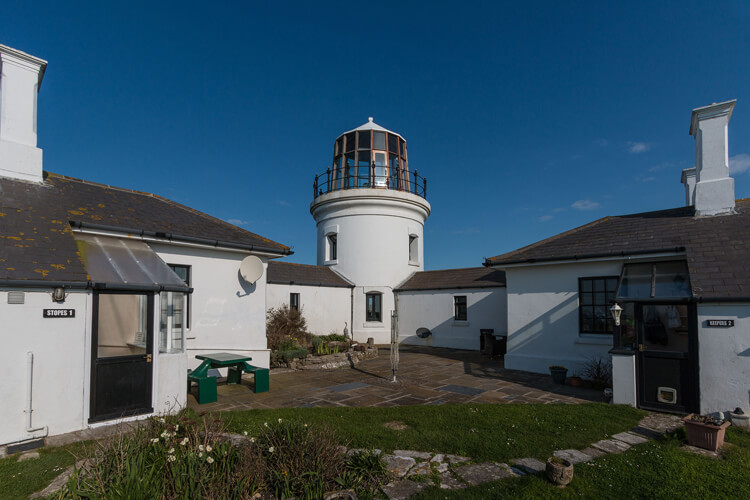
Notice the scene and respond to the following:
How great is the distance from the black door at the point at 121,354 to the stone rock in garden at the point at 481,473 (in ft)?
17.8

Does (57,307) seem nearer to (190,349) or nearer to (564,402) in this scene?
(190,349)

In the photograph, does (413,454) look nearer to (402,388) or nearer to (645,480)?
(645,480)

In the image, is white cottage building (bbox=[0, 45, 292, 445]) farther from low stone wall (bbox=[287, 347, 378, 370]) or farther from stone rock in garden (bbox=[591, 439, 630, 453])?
stone rock in garden (bbox=[591, 439, 630, 453])

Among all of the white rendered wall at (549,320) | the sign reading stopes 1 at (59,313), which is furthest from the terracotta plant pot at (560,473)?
the sign reading stopes 1 at (59,313)

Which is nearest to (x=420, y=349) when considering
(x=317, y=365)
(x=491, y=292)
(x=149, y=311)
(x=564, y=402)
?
(x=491, y=292)

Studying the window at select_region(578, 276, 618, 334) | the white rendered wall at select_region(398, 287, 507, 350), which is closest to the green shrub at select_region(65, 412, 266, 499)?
the window at select_region(578, 276, 618, 334)

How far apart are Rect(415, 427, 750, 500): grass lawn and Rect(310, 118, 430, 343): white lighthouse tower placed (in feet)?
45.0

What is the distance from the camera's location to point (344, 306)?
1831 cm

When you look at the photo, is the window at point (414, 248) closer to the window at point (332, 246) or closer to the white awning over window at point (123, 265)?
the window at point (332, 246)

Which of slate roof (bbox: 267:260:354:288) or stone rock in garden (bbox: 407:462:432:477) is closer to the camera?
stone rock in garden (bbox: 407:462:432:477)

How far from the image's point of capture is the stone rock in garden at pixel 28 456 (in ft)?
17.0

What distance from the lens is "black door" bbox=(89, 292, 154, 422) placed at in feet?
21.6

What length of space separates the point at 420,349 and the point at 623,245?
29.7 ft

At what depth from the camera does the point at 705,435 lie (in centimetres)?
554
